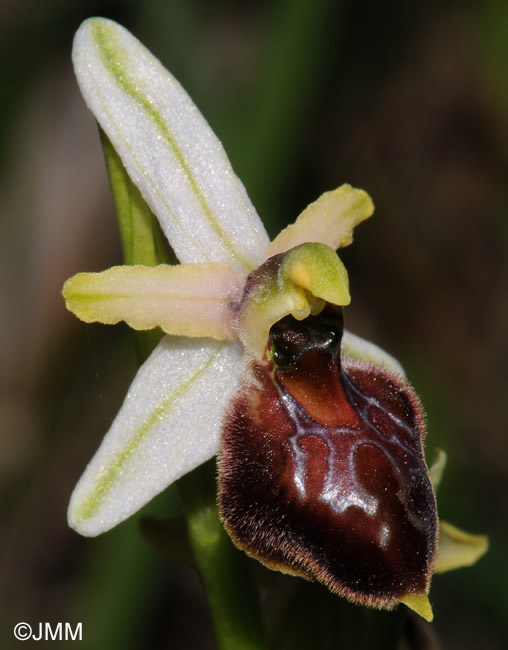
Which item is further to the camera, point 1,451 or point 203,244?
point 1,451

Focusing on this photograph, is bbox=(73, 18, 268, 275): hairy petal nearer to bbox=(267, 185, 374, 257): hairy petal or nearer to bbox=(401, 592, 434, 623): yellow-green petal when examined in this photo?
bbox=(267, 185, 374, 257): hairy petal

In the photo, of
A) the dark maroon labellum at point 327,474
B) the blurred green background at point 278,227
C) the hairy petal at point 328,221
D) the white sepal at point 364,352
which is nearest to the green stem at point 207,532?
the dark maroon labellum at point 327,474

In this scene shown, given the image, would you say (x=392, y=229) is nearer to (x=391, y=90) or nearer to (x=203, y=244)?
(x=391, y=90)

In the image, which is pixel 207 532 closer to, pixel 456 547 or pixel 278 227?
pixel 456 547

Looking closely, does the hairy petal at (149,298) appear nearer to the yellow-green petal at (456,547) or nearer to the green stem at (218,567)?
the green stem at (218,567)

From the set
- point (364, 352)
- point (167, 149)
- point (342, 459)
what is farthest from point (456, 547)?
point (167, 149)

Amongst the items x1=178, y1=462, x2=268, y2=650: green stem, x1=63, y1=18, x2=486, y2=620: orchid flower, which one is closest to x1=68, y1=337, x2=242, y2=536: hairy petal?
x1=63, y1=18, x2=486, y2=620: orchid flower

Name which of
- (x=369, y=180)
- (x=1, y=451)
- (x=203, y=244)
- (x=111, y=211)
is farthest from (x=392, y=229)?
(x=203, y=244)

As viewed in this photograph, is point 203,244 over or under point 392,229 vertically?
over
